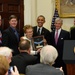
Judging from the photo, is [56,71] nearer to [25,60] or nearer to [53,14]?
[25,60]

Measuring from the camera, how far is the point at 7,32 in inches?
205

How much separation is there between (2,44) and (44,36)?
1.13 m

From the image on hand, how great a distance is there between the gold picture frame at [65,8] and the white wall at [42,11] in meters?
0.16

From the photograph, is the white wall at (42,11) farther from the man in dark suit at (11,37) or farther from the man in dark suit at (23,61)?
the man in dark suit at (23,61)

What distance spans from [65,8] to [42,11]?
76 centimetres

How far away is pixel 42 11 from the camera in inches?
305

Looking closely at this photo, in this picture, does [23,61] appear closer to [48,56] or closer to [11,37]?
[48,56]

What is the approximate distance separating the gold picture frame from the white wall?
16 centimetres

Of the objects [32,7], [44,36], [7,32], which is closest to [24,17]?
[32,7]

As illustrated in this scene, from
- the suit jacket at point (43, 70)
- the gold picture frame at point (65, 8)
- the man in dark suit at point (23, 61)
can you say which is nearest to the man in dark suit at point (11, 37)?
the man in dark suit at point (23, 61)

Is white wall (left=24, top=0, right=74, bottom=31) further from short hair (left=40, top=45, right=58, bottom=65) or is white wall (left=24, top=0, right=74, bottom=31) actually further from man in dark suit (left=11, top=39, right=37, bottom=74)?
short hair (left=40, top=45, right=58, bottom=65)

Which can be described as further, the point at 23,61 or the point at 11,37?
the point at 11,37

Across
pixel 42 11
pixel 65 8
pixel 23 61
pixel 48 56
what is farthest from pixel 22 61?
pixel 65 8

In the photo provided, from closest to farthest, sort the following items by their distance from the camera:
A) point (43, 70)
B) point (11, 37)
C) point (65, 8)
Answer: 1. point (43, 70)
2. point (11, 37)
3. point (65, 8)
